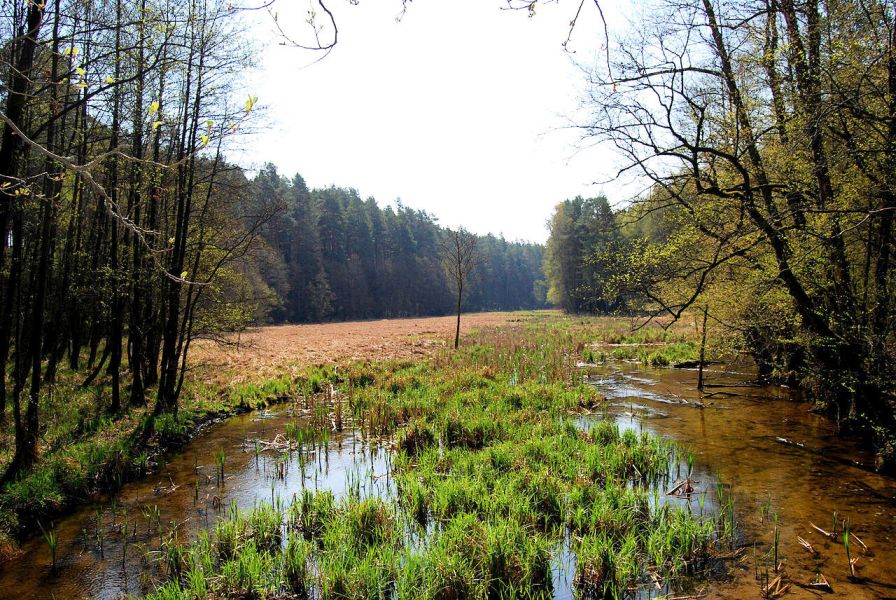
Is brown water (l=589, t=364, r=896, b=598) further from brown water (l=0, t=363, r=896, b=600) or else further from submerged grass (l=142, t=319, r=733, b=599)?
submerged grass (l=142, t=319, r=733, b=599)

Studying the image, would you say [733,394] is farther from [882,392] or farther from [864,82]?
[864,82]

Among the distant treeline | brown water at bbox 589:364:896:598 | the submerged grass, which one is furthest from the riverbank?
the distant treeline

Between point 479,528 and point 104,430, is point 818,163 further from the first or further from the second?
point 104,430

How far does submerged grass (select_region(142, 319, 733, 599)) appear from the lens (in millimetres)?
4535

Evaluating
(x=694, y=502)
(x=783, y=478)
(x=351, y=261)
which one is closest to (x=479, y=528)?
(x=694, y=502)

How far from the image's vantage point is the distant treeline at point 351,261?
5859cm

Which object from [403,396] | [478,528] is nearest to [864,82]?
[478,528]

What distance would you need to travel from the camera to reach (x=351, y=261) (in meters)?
69.9

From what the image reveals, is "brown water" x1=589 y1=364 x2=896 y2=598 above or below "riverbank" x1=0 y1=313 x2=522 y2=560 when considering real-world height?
below

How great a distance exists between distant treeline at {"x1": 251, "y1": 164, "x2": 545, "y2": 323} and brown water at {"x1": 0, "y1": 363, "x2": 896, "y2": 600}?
138 feet

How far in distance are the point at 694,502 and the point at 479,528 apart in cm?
313

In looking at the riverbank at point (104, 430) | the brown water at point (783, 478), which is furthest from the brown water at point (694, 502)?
the riverbank at point (104, 430)

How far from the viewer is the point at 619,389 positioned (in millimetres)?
14102

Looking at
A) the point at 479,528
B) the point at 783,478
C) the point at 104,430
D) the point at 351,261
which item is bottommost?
the point at 783,478
